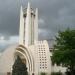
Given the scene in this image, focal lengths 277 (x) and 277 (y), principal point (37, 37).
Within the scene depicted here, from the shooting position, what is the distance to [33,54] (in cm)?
8350

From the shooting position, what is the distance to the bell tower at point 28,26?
90.7 metres

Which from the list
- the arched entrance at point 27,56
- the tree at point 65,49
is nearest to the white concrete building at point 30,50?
the arched entrance at point 27,56

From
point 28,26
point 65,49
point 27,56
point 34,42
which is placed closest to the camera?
point 65,49

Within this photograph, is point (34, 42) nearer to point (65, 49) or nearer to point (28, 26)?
point (28, 26)

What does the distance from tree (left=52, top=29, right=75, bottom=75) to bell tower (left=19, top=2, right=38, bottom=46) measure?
40216 millimetres

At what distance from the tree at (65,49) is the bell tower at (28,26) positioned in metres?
40.2

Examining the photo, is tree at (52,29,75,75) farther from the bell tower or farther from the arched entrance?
the bell tower

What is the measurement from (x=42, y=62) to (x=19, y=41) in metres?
16.2

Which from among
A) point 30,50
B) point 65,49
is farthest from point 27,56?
point 65,49

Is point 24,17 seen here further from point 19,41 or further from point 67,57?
point 67,57

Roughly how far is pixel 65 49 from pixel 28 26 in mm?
43795

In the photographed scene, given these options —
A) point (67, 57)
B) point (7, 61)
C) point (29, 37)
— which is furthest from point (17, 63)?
point (29, 37)

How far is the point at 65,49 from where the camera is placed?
157 ft

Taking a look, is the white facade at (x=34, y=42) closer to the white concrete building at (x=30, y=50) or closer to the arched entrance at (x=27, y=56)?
the white concrete building at (x=30, y=50)
